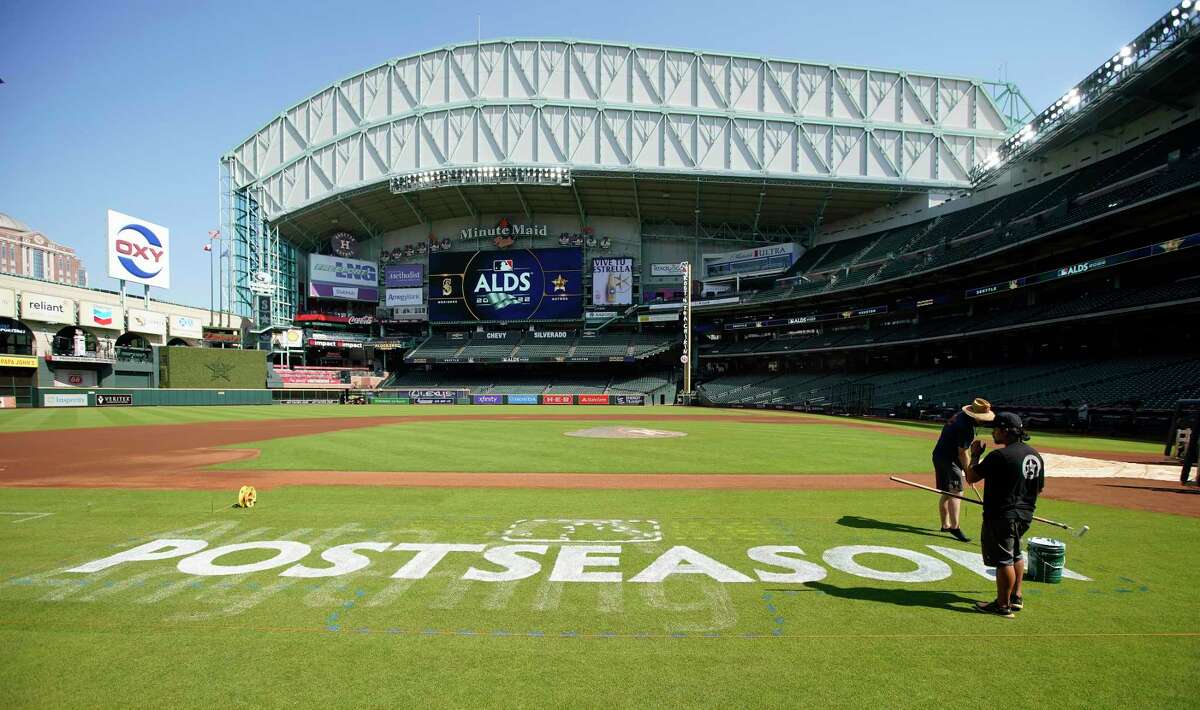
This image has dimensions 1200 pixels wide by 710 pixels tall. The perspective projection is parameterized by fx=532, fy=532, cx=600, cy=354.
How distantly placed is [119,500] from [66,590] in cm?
541

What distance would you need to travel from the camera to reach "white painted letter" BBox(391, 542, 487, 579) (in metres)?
5.90

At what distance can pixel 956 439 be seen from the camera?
7.81 meters

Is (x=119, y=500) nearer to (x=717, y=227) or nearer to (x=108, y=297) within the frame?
(x=108, y=297)

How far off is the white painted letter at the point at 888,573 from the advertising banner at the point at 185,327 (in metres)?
67.3

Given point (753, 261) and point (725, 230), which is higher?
point (725, 230)

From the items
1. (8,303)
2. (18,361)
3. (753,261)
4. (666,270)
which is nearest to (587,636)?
(753,261)

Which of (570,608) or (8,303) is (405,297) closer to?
(8,303)

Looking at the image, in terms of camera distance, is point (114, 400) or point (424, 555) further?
point (114, 400)

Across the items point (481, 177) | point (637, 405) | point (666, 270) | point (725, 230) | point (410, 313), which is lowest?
point (637, 405)

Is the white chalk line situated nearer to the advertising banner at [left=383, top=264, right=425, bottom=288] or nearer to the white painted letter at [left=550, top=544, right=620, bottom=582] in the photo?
the white painted letter at [left=550, top=544, right=620, bottom=582]

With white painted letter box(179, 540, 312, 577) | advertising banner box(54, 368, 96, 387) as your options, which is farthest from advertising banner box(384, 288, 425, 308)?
white painted letter box(179, 540, 312, 577)

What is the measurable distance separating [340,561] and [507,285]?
5812 cm

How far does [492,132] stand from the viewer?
5500 centimetres

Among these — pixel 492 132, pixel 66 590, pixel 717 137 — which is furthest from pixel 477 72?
pixel 66 590
